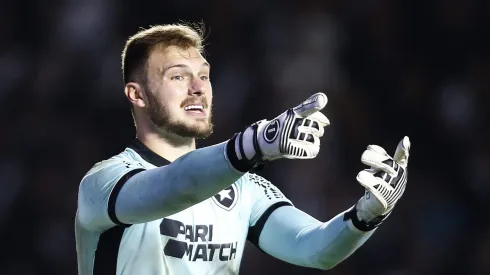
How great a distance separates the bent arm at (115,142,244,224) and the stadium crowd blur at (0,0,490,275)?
3874 millimetres

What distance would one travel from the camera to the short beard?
4.67m

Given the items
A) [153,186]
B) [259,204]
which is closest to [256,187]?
[259,204]

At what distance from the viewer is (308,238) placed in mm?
4559

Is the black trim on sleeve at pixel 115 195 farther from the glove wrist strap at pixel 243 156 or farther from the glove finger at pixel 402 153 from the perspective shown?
the glove finger at pixel 402 153

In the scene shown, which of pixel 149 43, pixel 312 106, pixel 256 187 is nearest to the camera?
pixel 312 106

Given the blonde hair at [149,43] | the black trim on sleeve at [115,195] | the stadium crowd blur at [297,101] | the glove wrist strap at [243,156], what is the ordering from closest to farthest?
the glove wrist strap at [243,156] < the black trim on sleeve at [115,195] < the blonde hair at [149,43] < the stadium crowd blur at [297,101]

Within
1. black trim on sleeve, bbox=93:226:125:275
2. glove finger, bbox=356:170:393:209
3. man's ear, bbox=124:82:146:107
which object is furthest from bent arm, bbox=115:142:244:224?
man's ear, bbox=124:82:146:107

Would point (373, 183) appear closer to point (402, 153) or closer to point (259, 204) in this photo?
point (402, 153)

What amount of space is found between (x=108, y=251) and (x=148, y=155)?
494 millimetres

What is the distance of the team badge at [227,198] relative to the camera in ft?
15.2

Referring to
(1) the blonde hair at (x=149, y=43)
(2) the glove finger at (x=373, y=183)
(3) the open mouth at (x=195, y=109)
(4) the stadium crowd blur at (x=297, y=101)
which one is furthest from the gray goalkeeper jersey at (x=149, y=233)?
(4) the stadium crowd blur at (x=297, y=101)
